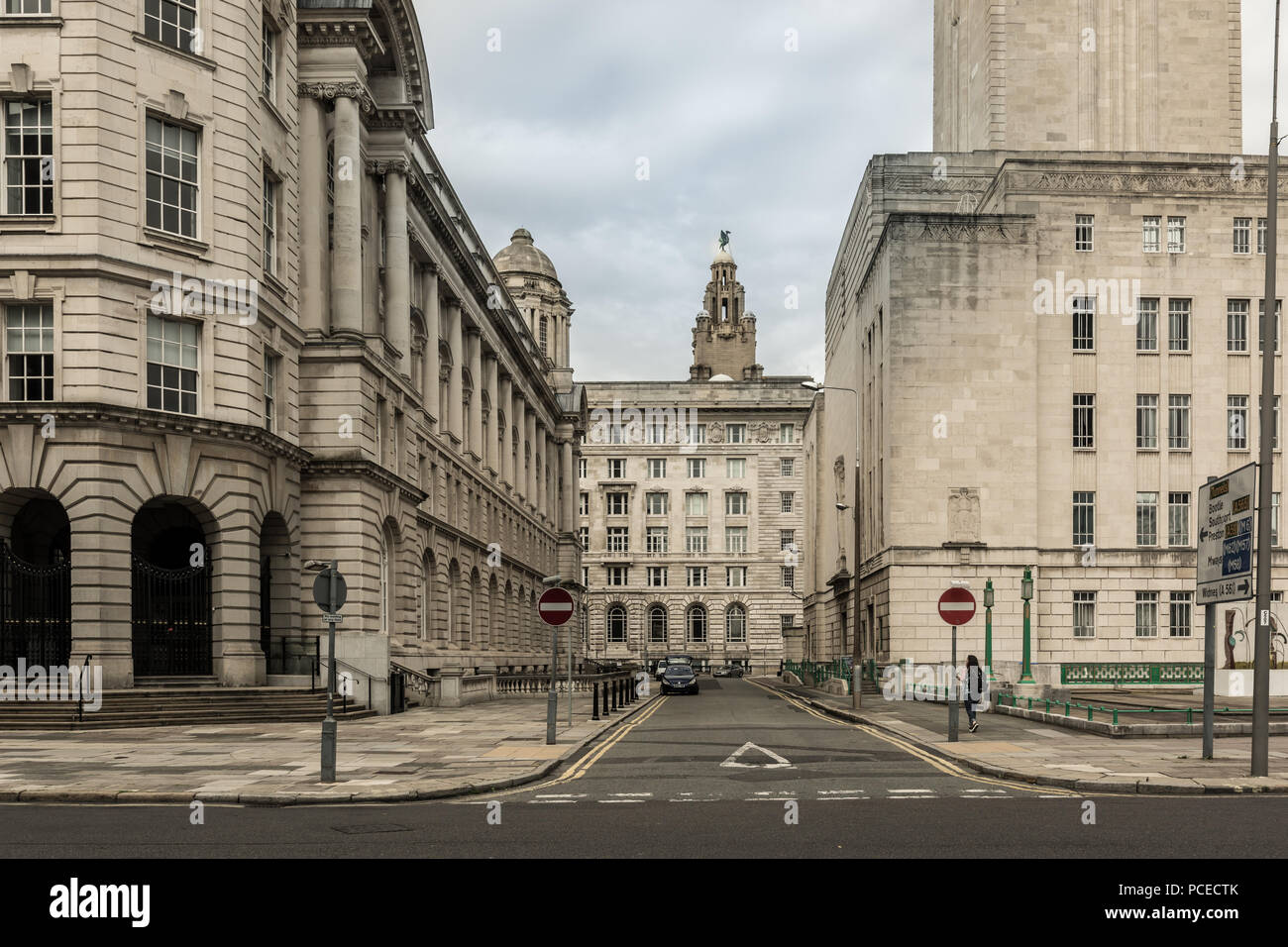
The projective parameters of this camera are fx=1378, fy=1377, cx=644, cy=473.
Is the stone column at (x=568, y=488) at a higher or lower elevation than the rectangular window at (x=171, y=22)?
lower

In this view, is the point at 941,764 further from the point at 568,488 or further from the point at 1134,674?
the point at 568,488

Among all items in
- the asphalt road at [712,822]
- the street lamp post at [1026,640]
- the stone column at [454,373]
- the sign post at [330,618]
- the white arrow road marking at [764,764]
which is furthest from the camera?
the stone column at [454,373]

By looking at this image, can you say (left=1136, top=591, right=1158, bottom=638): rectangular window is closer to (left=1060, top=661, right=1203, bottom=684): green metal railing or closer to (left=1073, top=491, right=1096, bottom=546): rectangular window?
(left=1073, top=491, right=1096, bottom=546): rectangular window

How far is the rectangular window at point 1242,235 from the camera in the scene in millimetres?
56719

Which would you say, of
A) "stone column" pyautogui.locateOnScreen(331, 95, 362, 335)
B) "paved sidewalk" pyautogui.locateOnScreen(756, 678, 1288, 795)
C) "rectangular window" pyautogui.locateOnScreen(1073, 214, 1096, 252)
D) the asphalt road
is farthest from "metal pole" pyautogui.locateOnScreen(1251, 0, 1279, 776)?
"rectangular window" pyautogui.locateOnScreen(1073, 214, 1096, 252)

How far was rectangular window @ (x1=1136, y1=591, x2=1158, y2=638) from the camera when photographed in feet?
184

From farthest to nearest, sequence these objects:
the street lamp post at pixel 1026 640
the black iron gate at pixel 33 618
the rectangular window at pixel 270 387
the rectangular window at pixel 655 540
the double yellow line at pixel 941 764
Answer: the rectangular window at pixel 655 540 < the street lamp post at pixel 1026 640 < the rectangular window at pixel 270 387 < the black iron gate at pixel 33 618 < the double yellow line at pixel 941 764

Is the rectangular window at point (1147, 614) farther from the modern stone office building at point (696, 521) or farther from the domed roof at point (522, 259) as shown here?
the modern stone office building at point (696, 521)

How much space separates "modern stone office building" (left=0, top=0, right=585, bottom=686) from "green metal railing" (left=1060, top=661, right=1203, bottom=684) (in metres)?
24.1

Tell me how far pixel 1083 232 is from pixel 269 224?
3435 cm

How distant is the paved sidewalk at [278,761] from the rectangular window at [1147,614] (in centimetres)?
3137

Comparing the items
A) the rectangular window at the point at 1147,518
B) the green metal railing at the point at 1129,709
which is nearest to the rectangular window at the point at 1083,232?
the rectangular window at the point at 1147,518
